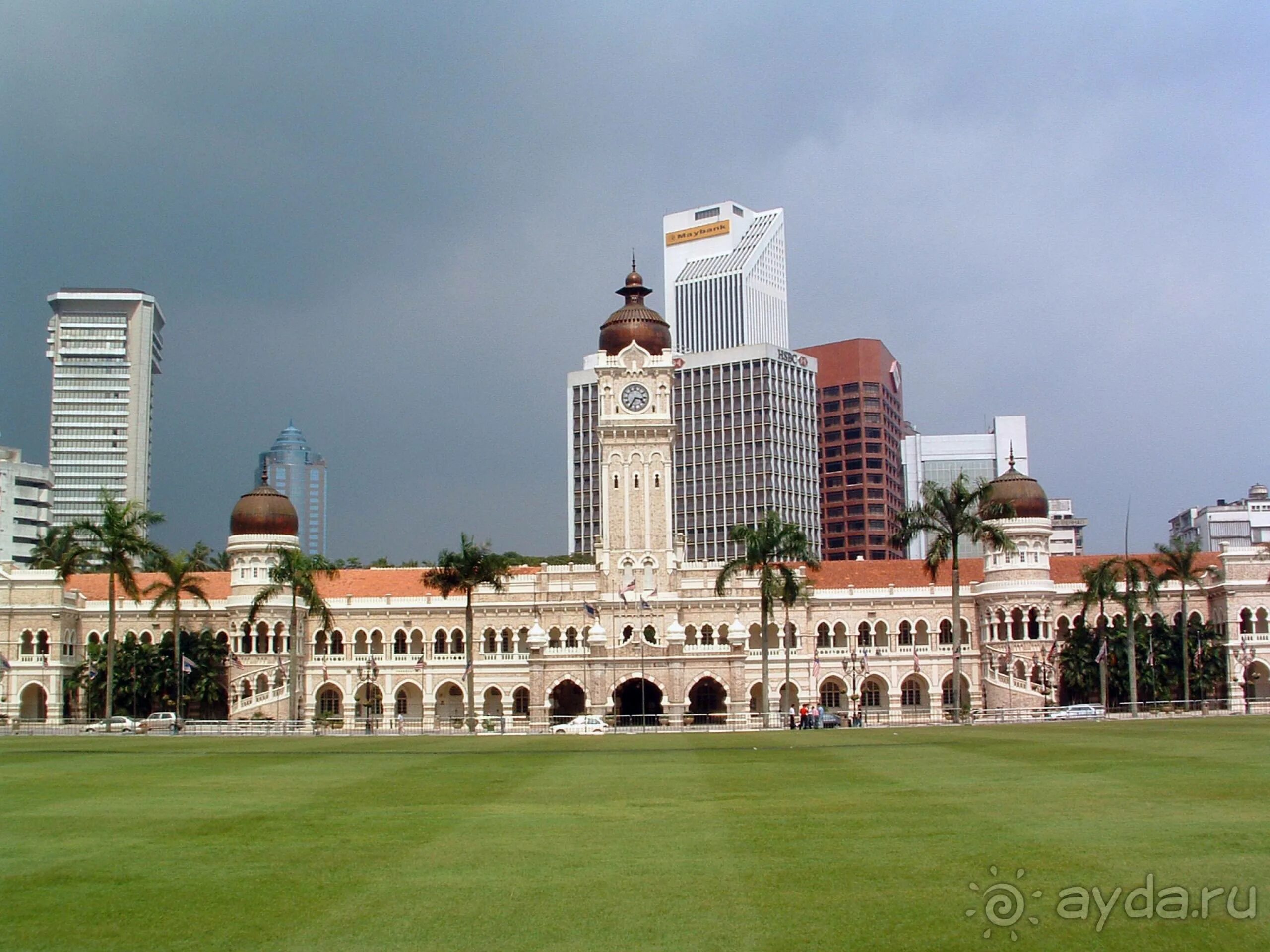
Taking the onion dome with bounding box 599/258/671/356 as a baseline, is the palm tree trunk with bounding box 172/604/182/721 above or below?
below

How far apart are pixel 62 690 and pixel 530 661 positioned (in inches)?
1406

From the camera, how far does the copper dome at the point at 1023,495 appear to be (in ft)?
324

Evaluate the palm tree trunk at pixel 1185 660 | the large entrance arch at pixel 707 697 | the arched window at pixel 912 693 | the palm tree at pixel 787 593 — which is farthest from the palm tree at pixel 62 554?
the palm tree trunk at pixel 1185 660

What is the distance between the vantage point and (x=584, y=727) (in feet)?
216

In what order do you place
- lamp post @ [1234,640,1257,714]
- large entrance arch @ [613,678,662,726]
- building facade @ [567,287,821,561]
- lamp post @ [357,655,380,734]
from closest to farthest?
large entrance arch @ [613,678,662,726] < lamp post @ [1234,640,1257,714] < lamp post @ [357,655,380,734] < building facade @ [567,287,821,561]

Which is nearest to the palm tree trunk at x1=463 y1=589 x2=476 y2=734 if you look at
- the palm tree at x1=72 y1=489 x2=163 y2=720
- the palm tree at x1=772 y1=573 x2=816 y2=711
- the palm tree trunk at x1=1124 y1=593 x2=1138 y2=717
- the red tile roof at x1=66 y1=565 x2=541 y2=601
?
the palm tree at x1=772 y1=573 x2=816 y2=711

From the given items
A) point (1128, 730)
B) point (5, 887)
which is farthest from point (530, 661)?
point (5, 887)

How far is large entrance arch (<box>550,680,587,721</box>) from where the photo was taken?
297 ft

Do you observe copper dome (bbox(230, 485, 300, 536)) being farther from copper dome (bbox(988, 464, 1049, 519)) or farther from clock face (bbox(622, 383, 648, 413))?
copper dome (bbox(988, 464, 1049, 519))

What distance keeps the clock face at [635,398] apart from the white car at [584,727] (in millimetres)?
39280

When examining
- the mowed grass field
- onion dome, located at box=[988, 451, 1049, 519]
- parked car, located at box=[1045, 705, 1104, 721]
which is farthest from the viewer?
onion dome, located at box=[988, 451, 1049, 519]

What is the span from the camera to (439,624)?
10438cm

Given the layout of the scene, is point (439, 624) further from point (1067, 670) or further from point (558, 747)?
point (558, 747)

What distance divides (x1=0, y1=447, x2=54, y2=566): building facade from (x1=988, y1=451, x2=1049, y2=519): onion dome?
12307cm
